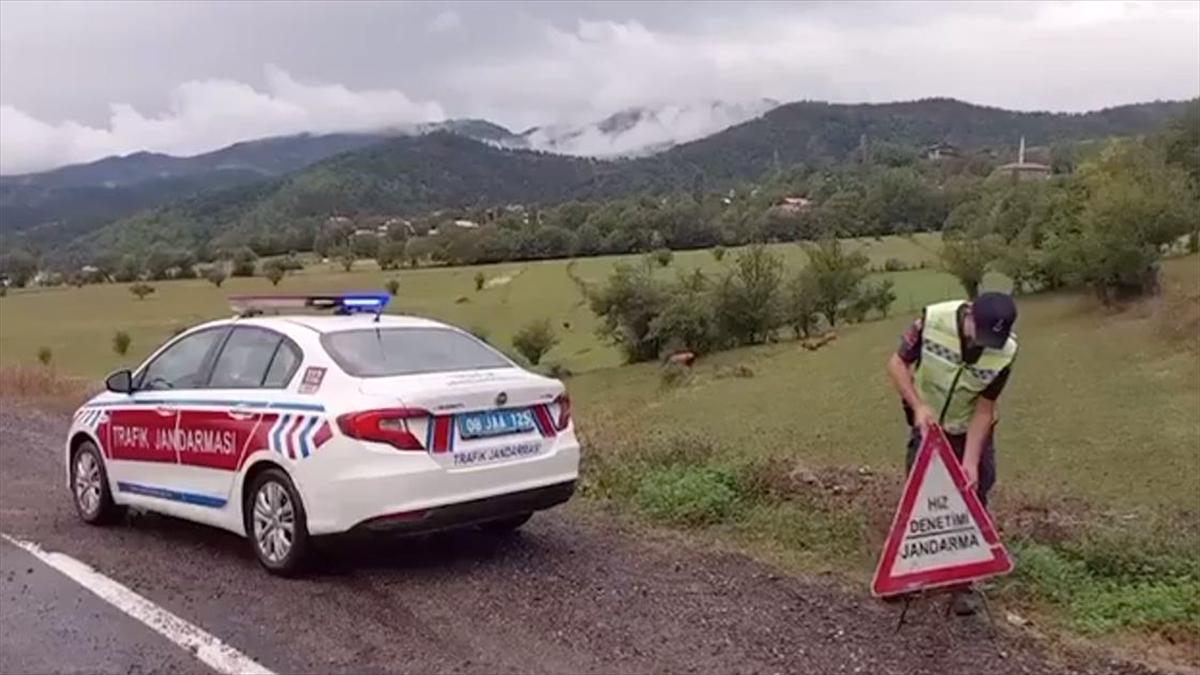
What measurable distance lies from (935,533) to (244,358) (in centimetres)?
430

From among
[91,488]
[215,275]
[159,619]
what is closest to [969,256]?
[215,275]

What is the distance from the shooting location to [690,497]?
7.60 metres

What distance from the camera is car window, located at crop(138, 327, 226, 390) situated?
7.49m

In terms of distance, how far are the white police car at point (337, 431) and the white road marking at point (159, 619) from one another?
701 millimetres

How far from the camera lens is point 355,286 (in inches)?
2736

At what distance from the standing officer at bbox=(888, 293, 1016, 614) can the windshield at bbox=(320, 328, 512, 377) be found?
254cm

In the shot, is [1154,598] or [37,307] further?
[37,307]

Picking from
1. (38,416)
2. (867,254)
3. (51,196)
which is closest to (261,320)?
(38,416)

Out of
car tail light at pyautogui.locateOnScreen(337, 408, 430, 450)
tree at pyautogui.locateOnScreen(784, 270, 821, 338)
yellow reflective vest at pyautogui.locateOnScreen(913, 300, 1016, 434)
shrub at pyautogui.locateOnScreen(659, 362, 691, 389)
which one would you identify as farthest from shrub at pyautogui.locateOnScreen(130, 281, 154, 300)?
yellow reflective vest at pyautogui.locateOnScreen(913, 300, 1016, 434)

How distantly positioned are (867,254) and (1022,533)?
6806cm

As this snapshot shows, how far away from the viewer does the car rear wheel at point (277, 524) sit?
6.27 meters

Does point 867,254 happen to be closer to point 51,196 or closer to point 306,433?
point 306,433

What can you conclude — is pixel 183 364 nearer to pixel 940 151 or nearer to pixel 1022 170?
pixel 1022 170

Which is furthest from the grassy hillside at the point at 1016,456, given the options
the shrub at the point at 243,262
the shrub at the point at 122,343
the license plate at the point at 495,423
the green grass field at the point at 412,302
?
the shrub at the point at 243,262
